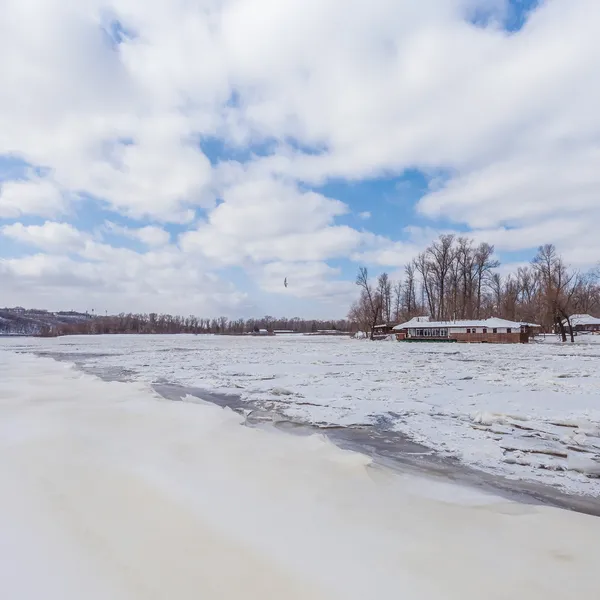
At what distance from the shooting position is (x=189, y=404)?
26.7 feet

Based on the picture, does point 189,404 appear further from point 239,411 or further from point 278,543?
point 278,543

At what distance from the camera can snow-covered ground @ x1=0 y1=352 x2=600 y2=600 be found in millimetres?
2366

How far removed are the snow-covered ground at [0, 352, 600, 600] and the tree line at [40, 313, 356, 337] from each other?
341ft

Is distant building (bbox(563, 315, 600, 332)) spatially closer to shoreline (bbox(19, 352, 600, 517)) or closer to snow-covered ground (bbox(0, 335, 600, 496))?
snow-covered ground (bbox(0, 335, 600, 496))

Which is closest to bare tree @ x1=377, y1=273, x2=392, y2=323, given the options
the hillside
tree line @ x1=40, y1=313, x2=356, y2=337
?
tree line @ x1=40, y1=313, x2=356, y2=337

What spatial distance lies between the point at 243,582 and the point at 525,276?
235 feet

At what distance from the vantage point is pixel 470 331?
158 feet

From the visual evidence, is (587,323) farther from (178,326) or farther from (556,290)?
(178,326)

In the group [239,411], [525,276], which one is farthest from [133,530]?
[525,276]

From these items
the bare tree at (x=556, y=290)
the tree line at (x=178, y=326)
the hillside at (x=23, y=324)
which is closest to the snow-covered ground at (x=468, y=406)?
the bare tree at (x=556, y=290)

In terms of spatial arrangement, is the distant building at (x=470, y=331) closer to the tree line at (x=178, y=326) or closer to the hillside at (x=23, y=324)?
the tree line at (x=178, y=326)

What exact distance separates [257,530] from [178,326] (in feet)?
432

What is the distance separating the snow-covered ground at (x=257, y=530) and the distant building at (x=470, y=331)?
45.4m

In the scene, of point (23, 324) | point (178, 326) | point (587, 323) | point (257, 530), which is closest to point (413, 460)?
point (257, 530)
